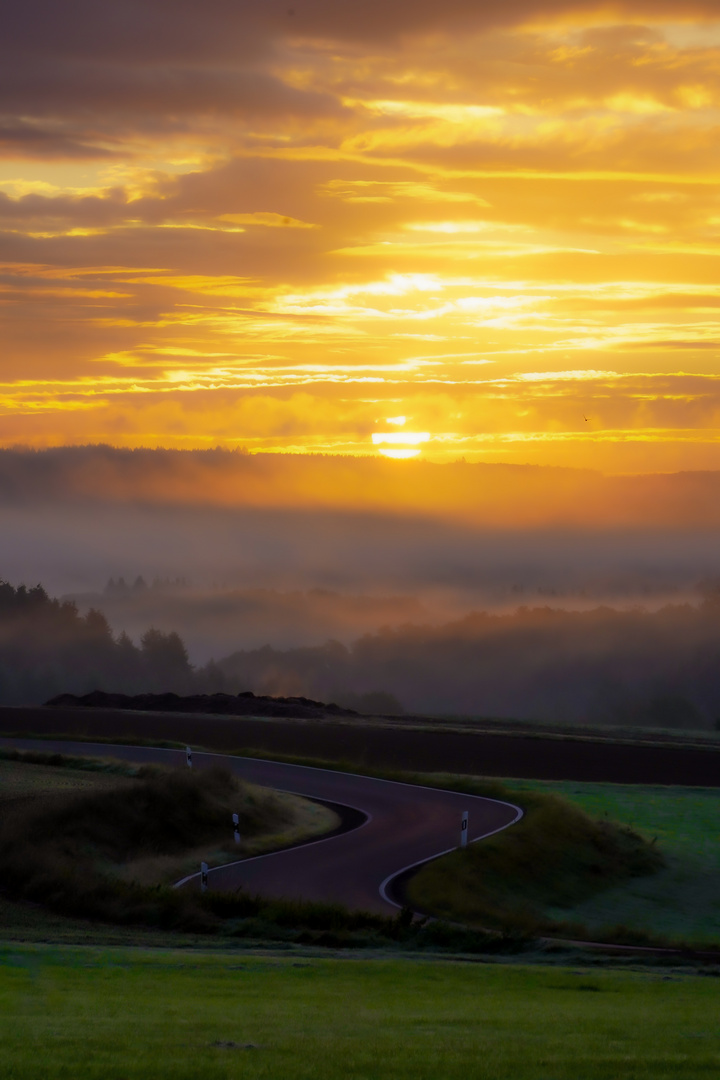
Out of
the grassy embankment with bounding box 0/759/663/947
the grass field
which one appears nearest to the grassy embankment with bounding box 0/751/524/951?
the grassy embankment with bounding box 0/759/663/947

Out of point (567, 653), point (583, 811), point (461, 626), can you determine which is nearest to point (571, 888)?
point (583, 811)

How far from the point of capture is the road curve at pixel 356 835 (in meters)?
22.9

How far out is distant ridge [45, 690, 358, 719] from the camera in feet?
193

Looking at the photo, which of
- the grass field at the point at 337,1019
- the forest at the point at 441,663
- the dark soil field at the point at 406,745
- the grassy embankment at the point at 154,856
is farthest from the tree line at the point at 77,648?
the grass field at the point at 337,1019

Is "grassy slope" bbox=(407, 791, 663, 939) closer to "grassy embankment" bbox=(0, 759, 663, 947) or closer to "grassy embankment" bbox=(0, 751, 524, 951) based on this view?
"grassy embankment" bbox=(0, 759, 663, 947)

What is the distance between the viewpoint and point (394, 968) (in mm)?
15453

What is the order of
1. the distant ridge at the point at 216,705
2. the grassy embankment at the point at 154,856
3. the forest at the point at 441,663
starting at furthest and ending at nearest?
the forest at the point at 441,663, the distant ridge at the point at 216,705, the grassy embankment at the point at 154,856

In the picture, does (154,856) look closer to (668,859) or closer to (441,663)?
(668,859)

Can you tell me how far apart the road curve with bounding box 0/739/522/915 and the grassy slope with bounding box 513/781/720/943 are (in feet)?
12.2

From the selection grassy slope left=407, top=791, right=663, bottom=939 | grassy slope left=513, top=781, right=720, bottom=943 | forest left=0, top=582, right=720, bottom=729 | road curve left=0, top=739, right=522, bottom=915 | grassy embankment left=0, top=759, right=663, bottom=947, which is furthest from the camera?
forest left=0, top=582, right=720, bottom=729

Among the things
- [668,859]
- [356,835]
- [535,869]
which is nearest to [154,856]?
[356,835]

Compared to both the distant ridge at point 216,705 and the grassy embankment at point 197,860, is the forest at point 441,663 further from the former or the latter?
the grassy embankment at point 197,860

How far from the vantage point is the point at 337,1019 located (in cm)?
1139

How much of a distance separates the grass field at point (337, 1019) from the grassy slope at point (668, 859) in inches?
324
